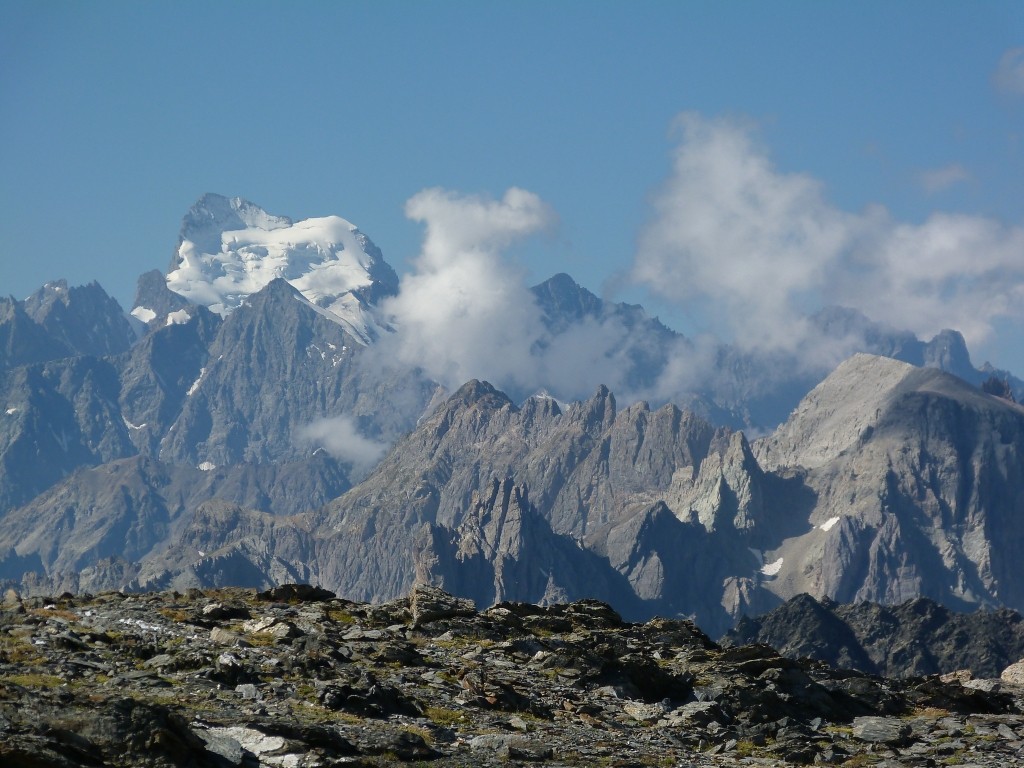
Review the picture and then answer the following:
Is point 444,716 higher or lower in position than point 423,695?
lower

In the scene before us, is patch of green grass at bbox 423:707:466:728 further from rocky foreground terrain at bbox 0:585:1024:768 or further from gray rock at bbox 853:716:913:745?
gray rock at bbox 853:716:913:745

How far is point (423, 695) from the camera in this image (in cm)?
5097

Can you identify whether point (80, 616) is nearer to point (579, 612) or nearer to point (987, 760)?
point (579, 612)

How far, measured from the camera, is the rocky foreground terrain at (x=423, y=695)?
39.9 meters

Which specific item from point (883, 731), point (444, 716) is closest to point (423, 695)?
point (444, 716)

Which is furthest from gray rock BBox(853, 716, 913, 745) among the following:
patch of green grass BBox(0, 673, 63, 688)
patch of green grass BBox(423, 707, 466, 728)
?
patch of green grass BBox(0, 673, 63, 688)

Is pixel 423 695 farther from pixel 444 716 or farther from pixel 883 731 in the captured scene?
pixel 883 731

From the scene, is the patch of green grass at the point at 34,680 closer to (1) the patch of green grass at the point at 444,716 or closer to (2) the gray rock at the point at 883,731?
(1) the patch of green grass at the point at 444,716

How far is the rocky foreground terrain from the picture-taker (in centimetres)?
3988

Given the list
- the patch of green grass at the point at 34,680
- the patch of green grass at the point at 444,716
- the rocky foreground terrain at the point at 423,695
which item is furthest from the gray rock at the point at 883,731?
the patch of green grass at the point at 34,680

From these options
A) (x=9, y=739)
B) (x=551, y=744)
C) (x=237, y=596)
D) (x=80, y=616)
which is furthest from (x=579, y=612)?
(x=9, y=739)

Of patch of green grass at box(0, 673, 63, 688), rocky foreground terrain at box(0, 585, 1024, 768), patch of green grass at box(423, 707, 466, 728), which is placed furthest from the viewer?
patch of green grass at box(423, 707, 466, 728)

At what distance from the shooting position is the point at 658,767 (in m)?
44.0

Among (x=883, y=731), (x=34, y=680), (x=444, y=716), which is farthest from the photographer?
(x=883, y=731)
